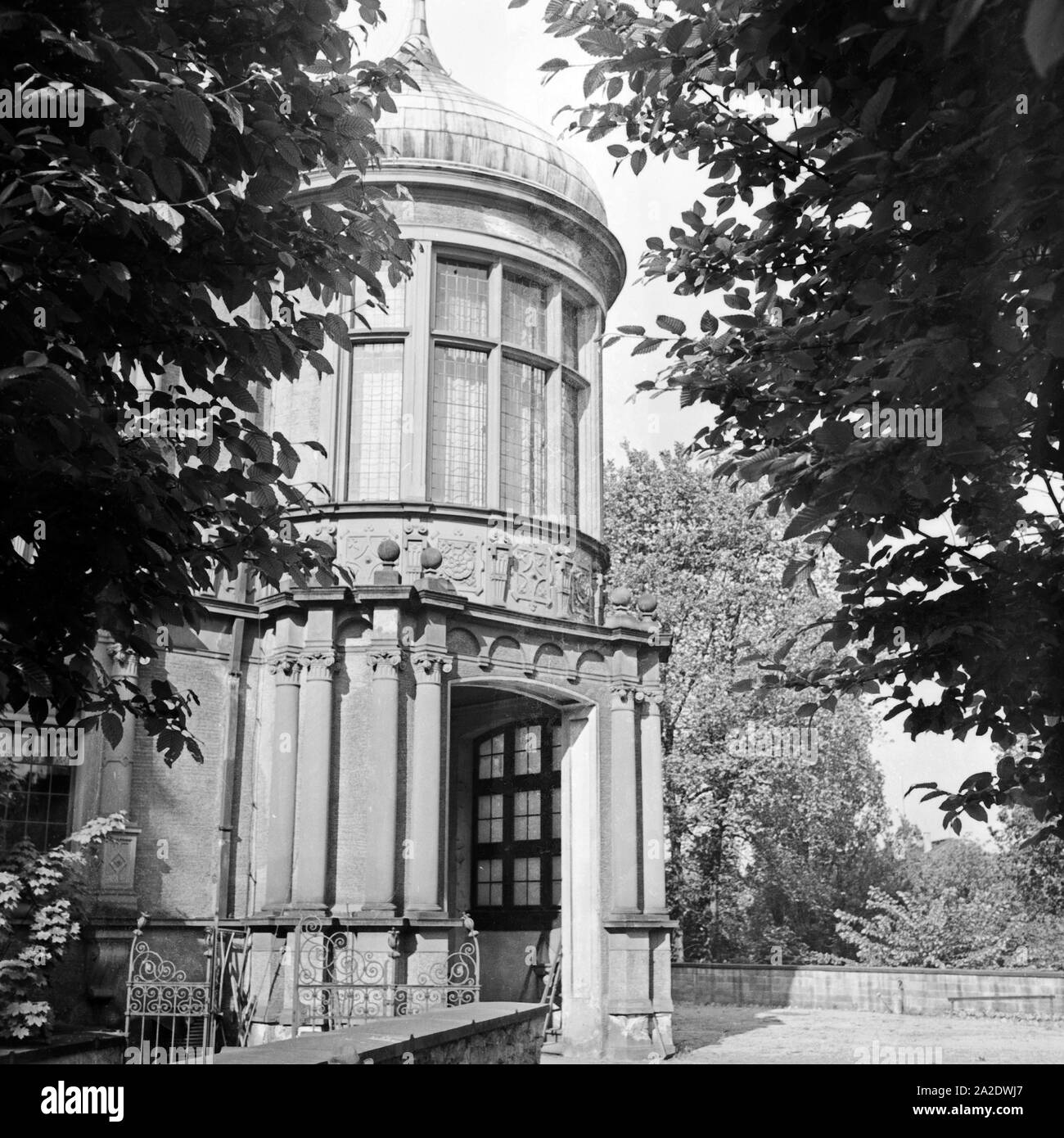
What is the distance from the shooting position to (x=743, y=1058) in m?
16.4

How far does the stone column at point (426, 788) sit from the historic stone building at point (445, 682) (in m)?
0.03

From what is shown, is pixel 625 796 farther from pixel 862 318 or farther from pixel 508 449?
pixel 862 318

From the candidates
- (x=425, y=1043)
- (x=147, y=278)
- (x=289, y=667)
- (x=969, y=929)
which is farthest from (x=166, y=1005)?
(x=969, y=929)

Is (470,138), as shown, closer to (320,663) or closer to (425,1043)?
(320,663)

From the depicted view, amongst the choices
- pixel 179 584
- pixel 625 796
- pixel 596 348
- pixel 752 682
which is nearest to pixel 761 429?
pixel 752 682

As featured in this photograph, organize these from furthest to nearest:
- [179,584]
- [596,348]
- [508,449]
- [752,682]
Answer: [596,348]
[508,449]
[752,682]
[179,584]

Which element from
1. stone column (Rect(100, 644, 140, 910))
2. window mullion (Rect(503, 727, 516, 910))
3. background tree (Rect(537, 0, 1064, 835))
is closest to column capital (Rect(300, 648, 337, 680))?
stone column (Rect(100, 644, 140, 910))

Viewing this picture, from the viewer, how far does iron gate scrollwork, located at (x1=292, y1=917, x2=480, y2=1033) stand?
1378cm

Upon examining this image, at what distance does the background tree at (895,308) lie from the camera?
4.57 meters

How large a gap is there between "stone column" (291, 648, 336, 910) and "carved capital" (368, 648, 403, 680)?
58 cm

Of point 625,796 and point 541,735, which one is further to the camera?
point 541,735

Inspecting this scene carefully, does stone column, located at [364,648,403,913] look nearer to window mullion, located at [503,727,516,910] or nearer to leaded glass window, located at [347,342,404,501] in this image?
leaded glass window, located at [347,342,404,501]

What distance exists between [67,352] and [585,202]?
15.2 metres

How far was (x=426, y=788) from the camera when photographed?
600 inches
